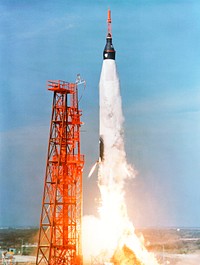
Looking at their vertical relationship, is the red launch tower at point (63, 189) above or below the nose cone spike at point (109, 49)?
below

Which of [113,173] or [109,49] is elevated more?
[109,49]

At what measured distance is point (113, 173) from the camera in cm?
3866

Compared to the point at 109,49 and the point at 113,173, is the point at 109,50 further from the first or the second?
the point at 113,173

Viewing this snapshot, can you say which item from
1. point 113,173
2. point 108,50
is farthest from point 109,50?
point 113,173

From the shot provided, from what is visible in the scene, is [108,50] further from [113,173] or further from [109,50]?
[113,173]

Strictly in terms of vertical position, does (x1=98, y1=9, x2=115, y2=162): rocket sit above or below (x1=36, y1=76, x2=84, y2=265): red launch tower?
above

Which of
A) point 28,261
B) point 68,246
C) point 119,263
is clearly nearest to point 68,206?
point 68,246

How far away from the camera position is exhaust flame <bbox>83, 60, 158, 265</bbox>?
3816 centimetres

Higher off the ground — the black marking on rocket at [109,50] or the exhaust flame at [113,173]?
the black marking on rocket at [109,50]

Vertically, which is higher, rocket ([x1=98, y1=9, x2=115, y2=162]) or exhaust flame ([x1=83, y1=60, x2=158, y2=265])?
rocket ([x1=98, y1=9, x2=115, y2=162])

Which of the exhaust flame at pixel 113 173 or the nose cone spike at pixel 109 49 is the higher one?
the nose cone spike at pixel 109 49

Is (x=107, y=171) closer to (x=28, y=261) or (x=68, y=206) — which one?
(x=68, y=206)

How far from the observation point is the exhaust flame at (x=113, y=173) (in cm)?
3816

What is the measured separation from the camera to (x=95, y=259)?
144 feet
